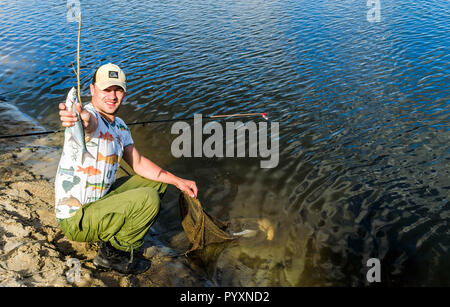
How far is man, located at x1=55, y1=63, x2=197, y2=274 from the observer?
13.2 ft

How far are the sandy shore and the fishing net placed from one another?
0.30m

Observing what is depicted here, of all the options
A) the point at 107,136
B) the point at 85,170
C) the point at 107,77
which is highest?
the point at 107,77

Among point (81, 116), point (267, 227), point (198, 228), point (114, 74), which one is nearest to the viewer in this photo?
point (81, 116)

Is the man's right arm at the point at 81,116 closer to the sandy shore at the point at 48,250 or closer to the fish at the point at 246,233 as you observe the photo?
the sandy shore at the point at 48,250

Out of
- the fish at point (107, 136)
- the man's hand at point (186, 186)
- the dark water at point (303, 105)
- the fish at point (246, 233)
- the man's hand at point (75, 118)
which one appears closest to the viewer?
the man's hand at point (75, 118)

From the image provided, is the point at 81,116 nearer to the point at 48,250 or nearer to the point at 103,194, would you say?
the point at 103,194

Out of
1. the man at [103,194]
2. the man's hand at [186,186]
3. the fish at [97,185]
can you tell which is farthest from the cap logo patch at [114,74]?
the man's hand at [186,186]

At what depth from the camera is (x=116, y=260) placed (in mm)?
4477

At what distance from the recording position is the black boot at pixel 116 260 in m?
4.45

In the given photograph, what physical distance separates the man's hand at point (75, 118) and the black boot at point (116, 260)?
1.56 metres

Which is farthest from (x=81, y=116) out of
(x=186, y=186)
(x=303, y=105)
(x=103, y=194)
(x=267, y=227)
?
(x=303, y=105)

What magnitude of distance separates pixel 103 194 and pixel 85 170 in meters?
0.48

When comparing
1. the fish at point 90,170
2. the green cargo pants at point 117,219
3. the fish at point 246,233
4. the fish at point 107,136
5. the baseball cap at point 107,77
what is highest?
the baseball cap at point 107,77
